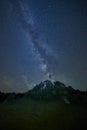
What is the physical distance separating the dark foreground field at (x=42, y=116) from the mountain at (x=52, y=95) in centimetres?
101

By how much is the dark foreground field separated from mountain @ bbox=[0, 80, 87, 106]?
101 centimetres

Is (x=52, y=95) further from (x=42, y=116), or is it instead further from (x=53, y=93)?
(x=42, y=116)

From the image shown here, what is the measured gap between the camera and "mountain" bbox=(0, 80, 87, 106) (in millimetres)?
51844

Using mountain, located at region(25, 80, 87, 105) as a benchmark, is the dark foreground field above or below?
below

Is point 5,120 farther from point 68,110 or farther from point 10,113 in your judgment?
point 68,110

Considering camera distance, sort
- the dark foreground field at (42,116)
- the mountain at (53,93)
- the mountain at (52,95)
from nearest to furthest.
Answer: the dark foreground field at (42,116) → the mountain at (52,95) → the mountain at (53,93)

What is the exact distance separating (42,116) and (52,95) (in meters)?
8.23

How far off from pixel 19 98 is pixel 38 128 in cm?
1271

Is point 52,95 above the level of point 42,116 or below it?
above

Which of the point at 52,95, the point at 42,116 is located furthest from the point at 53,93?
the point at 42,116

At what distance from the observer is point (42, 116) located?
168ft

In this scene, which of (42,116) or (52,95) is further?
(52,95)

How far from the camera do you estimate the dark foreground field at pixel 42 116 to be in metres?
43.3

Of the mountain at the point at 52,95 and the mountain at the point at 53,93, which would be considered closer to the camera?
the mountain at the point at 52,95
